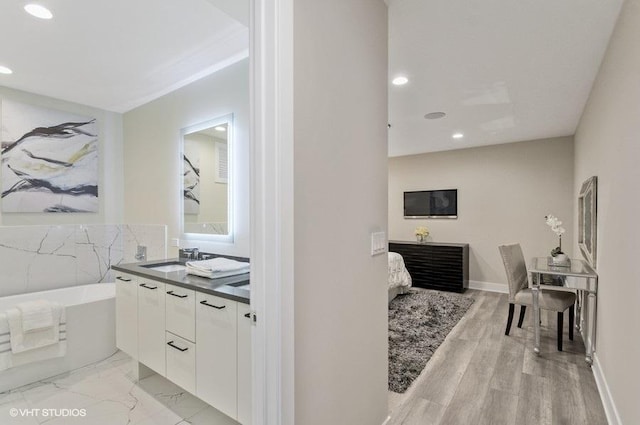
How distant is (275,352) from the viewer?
106cm

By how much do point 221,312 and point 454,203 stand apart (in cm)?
473

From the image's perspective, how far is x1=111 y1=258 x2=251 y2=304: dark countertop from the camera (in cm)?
164

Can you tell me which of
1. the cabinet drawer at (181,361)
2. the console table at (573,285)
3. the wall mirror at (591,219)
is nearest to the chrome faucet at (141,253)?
the cabinet drawer at (181,361)

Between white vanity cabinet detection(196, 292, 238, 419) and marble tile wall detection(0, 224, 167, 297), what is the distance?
5.37 ft

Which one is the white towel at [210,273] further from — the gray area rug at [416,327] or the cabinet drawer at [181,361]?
the gray area rug at [416,327]

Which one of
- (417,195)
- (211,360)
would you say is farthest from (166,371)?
(417,195)

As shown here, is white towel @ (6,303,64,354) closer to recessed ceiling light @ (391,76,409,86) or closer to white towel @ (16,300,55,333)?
white towel @ (16,300,55,333)

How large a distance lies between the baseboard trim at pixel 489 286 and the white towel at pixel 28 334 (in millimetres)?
5409

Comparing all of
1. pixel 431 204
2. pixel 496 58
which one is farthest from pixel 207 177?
pixel 431 204

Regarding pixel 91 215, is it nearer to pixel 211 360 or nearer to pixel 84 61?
pixel 84 61

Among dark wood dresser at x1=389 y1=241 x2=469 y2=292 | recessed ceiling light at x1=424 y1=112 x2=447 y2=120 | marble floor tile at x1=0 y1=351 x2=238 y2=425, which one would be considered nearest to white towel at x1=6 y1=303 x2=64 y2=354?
marble floor tile at x1=0 y1=351 x2=238 y2=425

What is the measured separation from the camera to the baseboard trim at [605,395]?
5.94ft

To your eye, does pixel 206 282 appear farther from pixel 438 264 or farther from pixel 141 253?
pixel 438 264

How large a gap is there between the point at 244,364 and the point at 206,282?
565 mm
